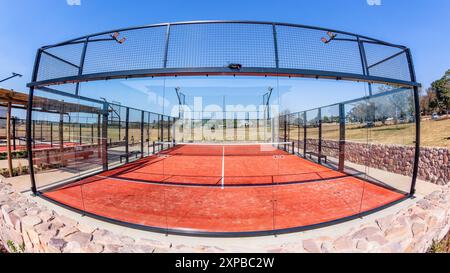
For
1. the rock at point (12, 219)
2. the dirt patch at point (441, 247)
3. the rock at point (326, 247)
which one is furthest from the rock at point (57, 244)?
the dirt patch at point (441, 247)

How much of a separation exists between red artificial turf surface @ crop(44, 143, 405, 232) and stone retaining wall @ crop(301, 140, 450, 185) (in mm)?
2781

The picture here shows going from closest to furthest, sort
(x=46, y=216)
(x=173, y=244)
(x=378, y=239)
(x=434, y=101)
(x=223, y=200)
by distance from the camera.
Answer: (x=378, y=239), (x=173, y=244), (x=46, y=216), (x=223, y=200), (x=434, y=101)

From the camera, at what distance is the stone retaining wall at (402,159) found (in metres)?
5.85

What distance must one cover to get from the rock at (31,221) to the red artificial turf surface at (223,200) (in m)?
0.94

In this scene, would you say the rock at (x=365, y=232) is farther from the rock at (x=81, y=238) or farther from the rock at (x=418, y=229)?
the rock at (x=81, y=238)

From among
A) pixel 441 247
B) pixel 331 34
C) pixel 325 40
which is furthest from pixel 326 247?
pixel 331 34

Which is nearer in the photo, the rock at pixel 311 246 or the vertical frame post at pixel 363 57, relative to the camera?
the rock at pixel 311 246

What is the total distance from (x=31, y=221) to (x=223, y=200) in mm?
3196

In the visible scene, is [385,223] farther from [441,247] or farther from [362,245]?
[441,247]

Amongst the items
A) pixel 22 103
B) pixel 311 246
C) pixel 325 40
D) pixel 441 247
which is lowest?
pixel 441 247

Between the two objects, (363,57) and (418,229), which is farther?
(363,57)

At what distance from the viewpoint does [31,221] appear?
253 cm
